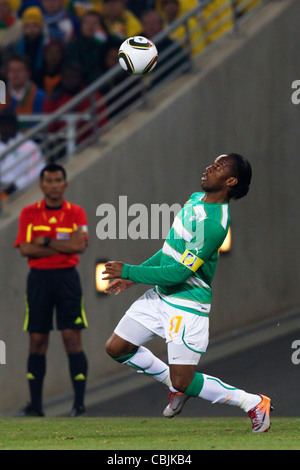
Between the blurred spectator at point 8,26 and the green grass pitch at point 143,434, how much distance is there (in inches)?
268

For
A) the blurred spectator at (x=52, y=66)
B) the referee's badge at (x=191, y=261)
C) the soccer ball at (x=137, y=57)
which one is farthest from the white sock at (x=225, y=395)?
the blurred spectator at (x=52, y=66)

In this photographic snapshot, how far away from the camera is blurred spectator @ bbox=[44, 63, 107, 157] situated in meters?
13.4

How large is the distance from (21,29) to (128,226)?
3.86 meters

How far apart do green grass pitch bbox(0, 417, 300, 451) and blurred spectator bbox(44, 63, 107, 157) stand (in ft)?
15.3

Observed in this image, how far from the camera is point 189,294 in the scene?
8.03 metres

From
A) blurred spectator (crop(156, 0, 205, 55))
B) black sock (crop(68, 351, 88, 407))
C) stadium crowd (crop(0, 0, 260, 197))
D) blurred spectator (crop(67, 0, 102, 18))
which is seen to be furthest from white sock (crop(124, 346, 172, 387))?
blurred spectator (crop(67, 0, 102, 18))

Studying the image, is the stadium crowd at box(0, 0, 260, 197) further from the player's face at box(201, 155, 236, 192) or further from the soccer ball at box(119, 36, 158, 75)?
the player's face at box(201, 155, 236, 192)

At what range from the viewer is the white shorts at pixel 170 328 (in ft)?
26.0

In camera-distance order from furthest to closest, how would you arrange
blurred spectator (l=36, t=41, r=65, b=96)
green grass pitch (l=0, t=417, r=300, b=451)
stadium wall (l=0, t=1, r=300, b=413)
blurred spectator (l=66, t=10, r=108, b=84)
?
blurred spectator (l=66, t=10, r=108, b=84), blurred spectator (l=36, t=41, r=65, b=96), stadium wall (l=0, t=1, r=300, b=413), green grass pitch (l=0, t=417, r=300, b=451)

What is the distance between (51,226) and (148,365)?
257 cm

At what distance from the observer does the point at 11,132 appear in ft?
41.6

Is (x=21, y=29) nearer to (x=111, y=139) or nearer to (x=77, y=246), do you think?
(x=111, y=139)

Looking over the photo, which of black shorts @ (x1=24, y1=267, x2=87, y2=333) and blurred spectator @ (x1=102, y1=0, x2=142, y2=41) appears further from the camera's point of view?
blurred spectator @ (x1=102, y1=0, x2=142, y2=41)

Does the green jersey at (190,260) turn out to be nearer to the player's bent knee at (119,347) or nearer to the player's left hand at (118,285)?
the player's left hand at (118,285)
